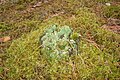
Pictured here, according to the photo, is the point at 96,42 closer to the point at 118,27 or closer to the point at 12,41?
the point at 118,27

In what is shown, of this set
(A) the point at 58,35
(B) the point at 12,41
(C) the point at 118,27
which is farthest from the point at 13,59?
(C) the point at 118,27

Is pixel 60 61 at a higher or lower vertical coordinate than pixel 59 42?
lower

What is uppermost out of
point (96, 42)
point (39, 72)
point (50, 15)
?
point (50, 15)
